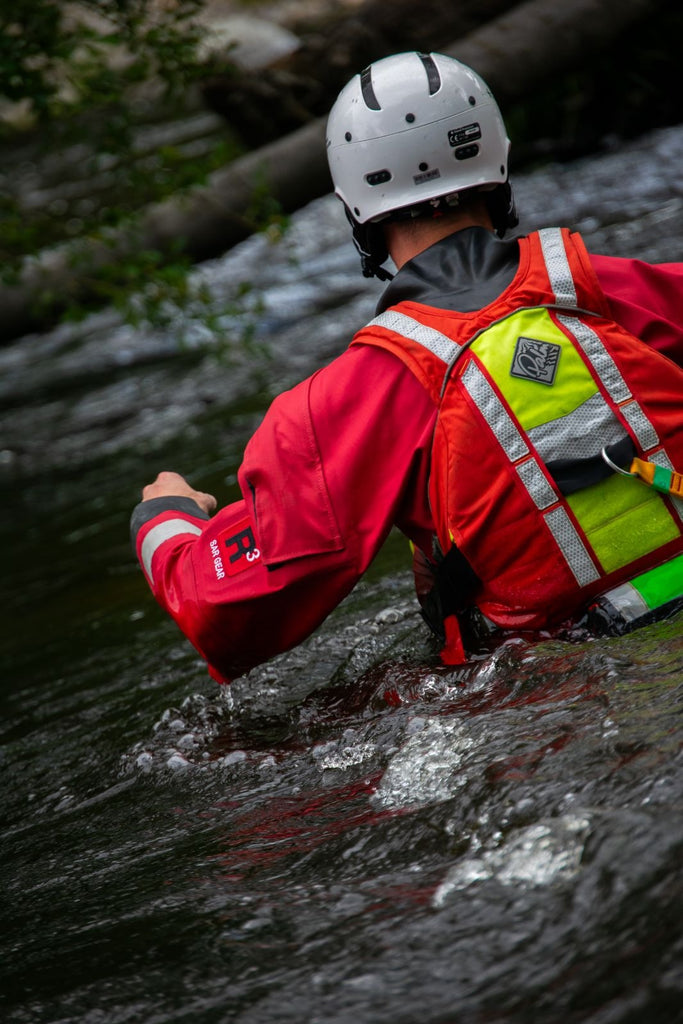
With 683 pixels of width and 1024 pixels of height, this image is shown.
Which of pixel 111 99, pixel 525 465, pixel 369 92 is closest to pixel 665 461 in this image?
pixel 525 465

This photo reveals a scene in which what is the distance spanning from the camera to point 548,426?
109 inches

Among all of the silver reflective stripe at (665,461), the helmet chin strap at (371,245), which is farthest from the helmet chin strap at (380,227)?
the silver reflective stripe at (665,461)

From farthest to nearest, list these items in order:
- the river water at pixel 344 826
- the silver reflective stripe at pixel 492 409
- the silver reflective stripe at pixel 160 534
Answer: the silver reflective stripe at pixel 160 534 < the silver reflective stripe at pixel 492 409 < the river water at pixel 344 826

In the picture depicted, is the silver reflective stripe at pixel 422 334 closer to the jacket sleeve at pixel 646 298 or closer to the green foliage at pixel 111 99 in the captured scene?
the jacket sleeve at pixel 646 298

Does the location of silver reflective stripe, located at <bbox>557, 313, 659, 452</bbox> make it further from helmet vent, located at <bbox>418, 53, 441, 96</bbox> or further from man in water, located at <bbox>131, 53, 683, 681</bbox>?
helmet vent, located at <bbox>418, 53, 441, 96</bbox>

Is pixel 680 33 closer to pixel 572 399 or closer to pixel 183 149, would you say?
pixel 183 149

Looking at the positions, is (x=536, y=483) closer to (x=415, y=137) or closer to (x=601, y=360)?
(x=601, y=360)

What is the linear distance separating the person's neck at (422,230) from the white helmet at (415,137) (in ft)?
0.15

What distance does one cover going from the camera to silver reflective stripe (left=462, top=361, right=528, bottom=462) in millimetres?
2740

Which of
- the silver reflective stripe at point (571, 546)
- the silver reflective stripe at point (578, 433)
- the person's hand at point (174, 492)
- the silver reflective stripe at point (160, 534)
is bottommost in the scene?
the silver reflective stripe at point (571, 546)

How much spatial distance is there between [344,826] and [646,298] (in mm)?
1587

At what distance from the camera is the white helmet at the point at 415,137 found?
309 cm

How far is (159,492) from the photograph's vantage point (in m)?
3.63

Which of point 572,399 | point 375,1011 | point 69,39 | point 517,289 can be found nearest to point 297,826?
point 375,1011
